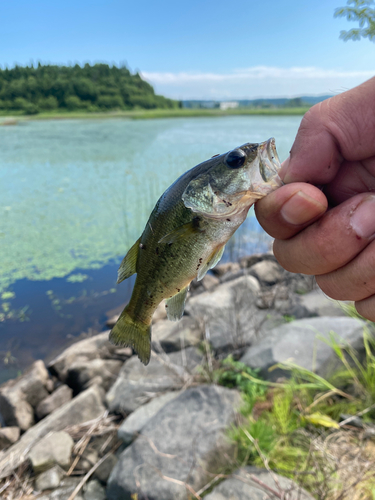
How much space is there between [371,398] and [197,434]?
1.95 metres

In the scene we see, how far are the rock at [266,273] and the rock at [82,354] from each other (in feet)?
13.8

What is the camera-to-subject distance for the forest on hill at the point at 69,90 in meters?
52.2

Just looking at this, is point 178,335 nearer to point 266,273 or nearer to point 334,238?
point 266,273

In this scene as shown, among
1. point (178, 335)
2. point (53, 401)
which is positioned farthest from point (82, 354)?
point (178, 335)

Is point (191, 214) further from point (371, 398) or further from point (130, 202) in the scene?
point (130, 202)

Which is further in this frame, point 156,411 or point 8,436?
point 8,436

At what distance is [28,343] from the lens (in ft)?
22.1

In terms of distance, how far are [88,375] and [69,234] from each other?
20.0 feet

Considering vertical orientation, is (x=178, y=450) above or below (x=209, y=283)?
above

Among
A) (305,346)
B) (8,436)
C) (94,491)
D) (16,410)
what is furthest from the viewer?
(16,410)

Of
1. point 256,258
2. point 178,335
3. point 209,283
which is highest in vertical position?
point 256,258

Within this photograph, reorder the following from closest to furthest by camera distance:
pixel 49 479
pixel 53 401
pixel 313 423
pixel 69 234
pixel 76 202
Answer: pixel 313 423 → pixel 49 479 → pixel 53 401 → pixel 69 234 → pixel 76 202

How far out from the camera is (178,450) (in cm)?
328

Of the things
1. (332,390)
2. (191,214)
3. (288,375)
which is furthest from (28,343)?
(191,214)
